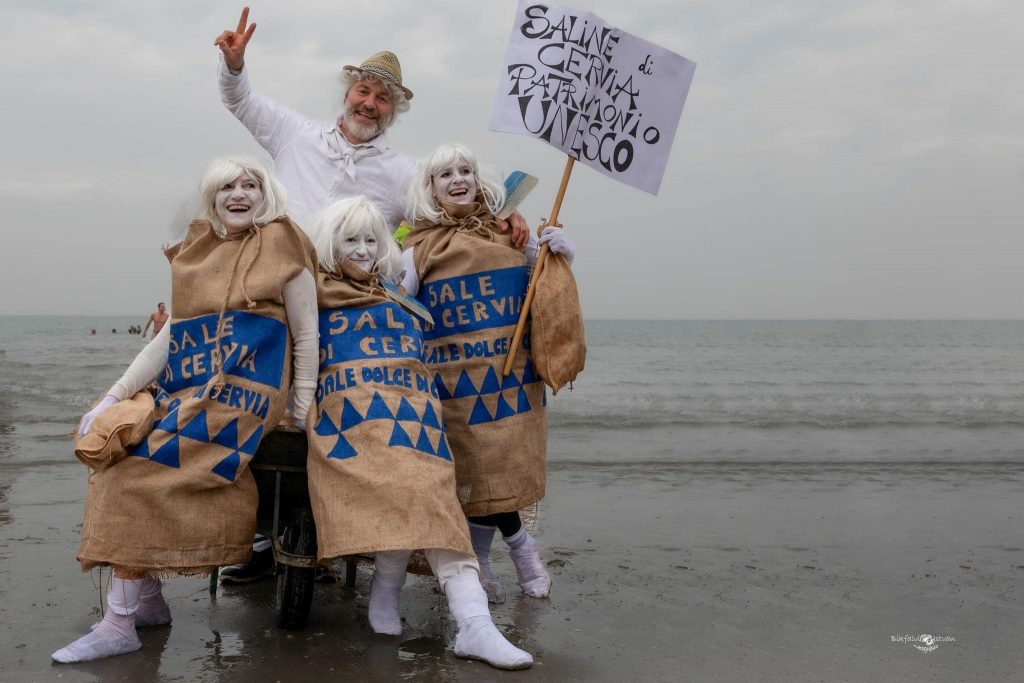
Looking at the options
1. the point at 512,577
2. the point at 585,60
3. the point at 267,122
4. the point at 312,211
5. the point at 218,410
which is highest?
the point at 585,60

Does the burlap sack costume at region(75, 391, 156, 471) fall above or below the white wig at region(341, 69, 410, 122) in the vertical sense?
below

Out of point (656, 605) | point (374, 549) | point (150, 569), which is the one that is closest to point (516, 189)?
point (374, 549)

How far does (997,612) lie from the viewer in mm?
4020

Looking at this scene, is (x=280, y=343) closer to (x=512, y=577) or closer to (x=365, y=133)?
(x=365, y=133)

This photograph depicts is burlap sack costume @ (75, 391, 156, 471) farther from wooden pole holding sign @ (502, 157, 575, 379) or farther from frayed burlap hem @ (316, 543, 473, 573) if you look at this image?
wooden pole holding sign @ (502, 157, 575, 379)

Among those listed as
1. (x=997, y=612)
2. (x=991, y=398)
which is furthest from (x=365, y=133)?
(x=991, y=398)

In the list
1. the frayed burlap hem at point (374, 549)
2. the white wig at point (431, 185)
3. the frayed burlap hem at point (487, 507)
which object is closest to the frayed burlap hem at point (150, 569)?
the frayed burlap hem at point (374, 549)

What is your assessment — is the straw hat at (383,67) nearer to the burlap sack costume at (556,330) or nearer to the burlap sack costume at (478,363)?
the burlap sack costume at (478,363)

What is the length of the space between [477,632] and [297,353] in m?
1.13

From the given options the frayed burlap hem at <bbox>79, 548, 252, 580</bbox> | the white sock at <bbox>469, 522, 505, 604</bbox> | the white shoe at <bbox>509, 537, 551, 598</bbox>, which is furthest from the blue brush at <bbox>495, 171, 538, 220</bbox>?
the frayed burlap hem at <bbox>79, 548, 252, 580</bbox>

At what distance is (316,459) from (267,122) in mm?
1851

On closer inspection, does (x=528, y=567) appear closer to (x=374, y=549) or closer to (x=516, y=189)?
(x=374, y=549)

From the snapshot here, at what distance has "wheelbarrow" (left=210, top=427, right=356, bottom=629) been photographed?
335 cm

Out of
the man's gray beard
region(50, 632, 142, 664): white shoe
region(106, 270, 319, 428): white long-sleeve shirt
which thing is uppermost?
the man's gray beard
